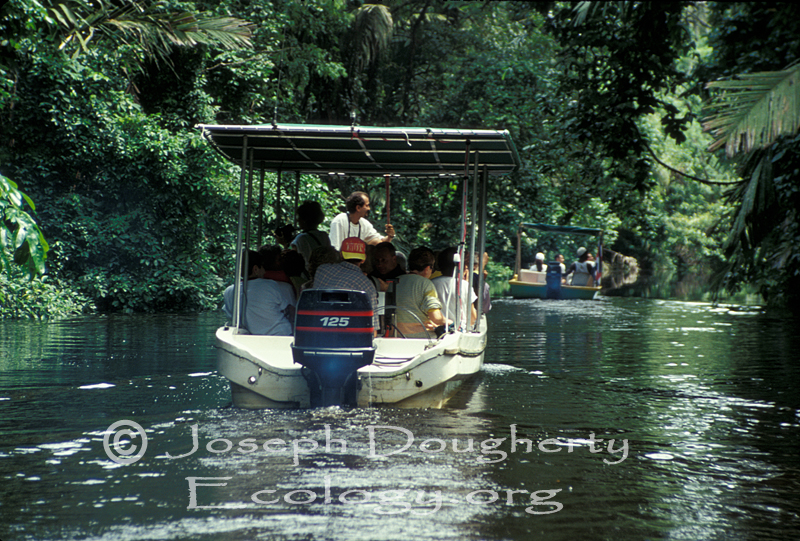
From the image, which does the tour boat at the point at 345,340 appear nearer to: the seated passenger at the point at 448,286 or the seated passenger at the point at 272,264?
the seated passenger at the point at 448,286

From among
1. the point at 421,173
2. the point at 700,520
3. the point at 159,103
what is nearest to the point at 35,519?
the point at 700,520

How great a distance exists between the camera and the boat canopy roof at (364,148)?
795 cm

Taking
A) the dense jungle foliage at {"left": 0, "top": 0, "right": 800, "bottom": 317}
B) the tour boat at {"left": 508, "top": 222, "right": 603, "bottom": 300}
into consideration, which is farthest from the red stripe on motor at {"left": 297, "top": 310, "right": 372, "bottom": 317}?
the tour boat at {"left": 508, "top": 222, "right": 603, "bottom": 300}

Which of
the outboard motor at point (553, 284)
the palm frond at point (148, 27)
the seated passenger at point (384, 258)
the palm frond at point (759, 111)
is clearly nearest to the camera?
the palm frond at point (759, 111)

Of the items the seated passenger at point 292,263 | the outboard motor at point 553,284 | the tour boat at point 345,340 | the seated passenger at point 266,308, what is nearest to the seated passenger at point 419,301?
the tour boat at point 345,340

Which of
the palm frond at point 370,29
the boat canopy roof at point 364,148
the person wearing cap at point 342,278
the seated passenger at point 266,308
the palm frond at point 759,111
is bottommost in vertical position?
the seated passenger at point 266,308

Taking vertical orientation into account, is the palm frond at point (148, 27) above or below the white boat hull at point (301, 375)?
above

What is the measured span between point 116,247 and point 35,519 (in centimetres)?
1409

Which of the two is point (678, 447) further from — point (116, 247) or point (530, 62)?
point (530, 62)

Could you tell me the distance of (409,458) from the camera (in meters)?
6.21

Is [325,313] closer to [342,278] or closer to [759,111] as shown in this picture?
[342,278]
